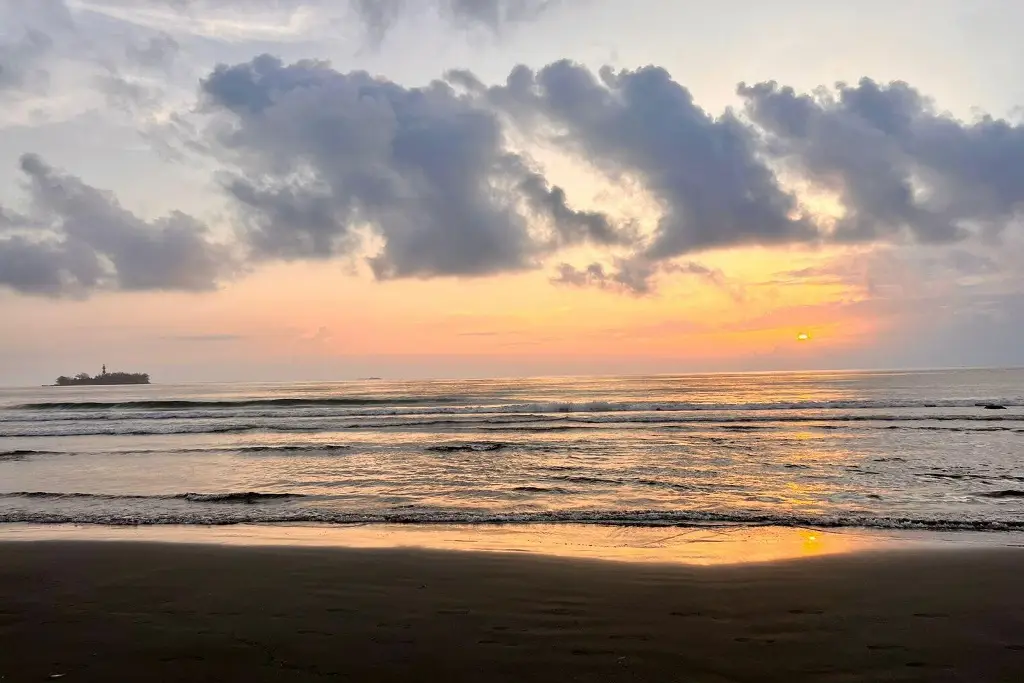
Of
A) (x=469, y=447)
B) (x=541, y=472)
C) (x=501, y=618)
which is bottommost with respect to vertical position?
(x=469, y=447)

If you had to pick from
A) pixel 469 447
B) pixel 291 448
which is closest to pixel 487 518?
pixel 469 447

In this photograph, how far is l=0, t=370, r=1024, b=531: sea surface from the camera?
11398 mm

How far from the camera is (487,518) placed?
36.1 feet

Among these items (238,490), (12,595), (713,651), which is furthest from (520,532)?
(238,490)

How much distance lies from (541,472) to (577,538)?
6878 millimetres

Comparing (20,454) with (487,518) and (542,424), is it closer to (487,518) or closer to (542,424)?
(487,518)

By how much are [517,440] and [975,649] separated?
20.5 m

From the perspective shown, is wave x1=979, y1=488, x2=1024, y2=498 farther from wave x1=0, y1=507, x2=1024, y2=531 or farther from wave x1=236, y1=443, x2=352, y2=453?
wave x1=236, y1=443, x2=352, y2=453

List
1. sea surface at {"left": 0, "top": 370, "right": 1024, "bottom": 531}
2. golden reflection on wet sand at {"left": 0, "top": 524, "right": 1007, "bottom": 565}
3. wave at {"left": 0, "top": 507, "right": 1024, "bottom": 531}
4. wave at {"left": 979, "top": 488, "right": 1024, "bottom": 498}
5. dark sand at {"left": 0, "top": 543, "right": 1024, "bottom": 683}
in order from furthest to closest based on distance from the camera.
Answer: wave at {"left": 979, "top": 488, "right": 1024, "bottom": 498} → sea surface at {"left": 0, "top": 370, "right": 1024, "bottom": 531} → wave at {"left": 0, "top": 507, "right": 1024, "bottom": 531} → golden reflection on wet sand at {"left": 0, "top": 524, "right": 1007, "bottom": 565} → dark sand at {"left": 0, "top": 543, "right": 1024, "bottom": 683}

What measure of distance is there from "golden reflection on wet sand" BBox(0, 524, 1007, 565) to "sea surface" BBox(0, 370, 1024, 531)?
0.60 m

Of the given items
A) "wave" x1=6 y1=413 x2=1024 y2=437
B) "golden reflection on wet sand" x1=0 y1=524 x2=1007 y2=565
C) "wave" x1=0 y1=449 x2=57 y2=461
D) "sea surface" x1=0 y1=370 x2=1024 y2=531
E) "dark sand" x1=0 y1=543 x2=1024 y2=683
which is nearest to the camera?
Result: "dark sand" x1=0 y1=543 x2=1024 y2=683

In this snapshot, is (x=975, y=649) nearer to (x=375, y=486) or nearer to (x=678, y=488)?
(x=678, y=488)

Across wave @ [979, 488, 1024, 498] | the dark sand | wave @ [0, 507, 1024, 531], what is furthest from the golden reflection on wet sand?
wave @ [979, 488, 1024, 498]

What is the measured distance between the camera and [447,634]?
562cm
